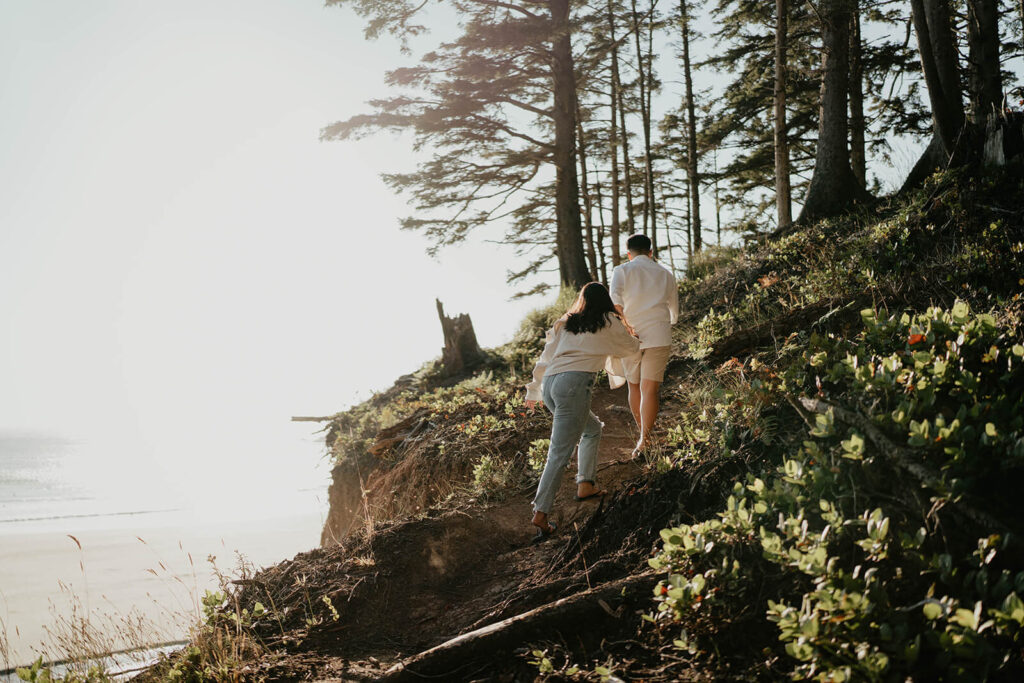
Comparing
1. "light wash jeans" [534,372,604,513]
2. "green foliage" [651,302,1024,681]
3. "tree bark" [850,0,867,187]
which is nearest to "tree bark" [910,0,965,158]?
"tree bark" [850,0,867,187]

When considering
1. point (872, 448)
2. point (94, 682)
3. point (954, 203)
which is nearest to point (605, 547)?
point (872, 448)

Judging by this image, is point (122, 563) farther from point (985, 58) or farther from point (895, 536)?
point (985, 58)

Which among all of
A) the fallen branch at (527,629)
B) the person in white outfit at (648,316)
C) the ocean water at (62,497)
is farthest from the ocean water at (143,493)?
the fallen branch at (527,629)

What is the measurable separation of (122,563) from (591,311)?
48.5 ft

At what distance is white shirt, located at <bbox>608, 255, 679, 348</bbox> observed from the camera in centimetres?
525

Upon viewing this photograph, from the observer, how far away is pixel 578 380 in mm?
4547

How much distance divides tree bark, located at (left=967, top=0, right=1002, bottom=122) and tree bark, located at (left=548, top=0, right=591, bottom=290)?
750cm

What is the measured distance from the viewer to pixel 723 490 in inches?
139

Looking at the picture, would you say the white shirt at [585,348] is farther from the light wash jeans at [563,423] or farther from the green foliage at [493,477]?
the green foliage at [493,477]

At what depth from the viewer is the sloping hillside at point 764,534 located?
2125mm

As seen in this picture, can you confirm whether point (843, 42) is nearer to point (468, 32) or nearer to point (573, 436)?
point (468, 32)

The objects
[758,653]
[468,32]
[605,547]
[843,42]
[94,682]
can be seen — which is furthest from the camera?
[468,32]

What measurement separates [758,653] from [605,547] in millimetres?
1497

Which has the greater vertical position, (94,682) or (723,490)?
(723,490)
